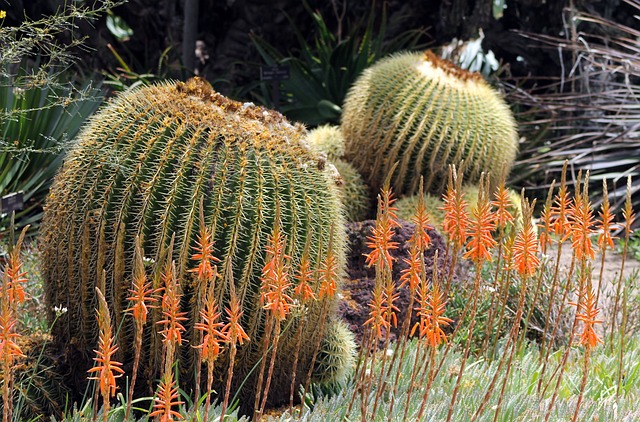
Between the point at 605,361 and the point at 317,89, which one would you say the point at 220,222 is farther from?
the point at 317,89

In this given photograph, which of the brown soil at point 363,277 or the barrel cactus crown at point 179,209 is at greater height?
the barrel cactus crown at point 179,209

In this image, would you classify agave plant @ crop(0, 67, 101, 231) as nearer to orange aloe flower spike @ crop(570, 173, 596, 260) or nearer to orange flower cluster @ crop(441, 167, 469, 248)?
orange flower cluster @ crop(441, 167, 469, 248)

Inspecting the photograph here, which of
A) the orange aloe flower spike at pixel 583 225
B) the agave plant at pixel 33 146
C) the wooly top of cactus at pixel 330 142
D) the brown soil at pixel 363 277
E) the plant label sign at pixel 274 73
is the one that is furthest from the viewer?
the plant label sign at pixel 274 73

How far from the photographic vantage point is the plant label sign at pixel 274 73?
6.81 m

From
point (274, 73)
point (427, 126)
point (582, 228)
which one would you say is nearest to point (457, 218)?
point (582, 228)

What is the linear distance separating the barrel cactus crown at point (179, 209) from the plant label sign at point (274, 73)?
3.51m

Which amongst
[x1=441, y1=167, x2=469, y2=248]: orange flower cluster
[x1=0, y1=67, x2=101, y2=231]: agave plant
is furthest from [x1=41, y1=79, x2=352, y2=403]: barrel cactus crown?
[x1=0, y1=67, x2=101, y2=231]: agave plant

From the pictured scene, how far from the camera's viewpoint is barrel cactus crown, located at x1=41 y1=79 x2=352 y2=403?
304 centimetres

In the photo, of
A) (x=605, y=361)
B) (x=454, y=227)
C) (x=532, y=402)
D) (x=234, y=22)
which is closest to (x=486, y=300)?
(x=605, y=361)

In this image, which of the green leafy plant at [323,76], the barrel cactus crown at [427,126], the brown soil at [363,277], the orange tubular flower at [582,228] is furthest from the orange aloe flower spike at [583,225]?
the green leafy plant at [323,76]

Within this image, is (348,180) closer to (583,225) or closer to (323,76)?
(323,76)

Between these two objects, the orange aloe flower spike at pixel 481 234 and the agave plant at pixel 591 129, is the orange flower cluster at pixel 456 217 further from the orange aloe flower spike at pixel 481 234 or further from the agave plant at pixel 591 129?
the agave plant at pixel 591 129

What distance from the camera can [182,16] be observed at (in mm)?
9312

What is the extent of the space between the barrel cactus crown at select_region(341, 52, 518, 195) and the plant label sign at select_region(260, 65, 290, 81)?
853 millimetres
